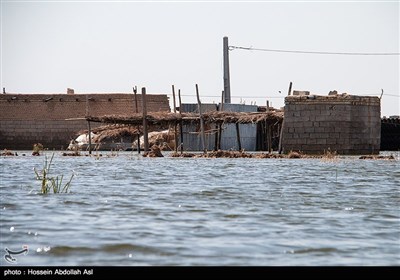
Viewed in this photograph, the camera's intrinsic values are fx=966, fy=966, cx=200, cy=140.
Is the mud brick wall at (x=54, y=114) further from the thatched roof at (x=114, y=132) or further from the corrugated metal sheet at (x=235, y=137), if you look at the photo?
the corrugated metal sheet at (x=235, y=137)

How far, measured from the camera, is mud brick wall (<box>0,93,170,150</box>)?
5331 cm

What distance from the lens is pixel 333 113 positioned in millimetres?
32812

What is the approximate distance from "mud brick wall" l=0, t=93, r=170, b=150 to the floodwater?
34.8 meters

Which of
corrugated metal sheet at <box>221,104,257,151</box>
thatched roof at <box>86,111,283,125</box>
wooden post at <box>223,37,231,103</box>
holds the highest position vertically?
wooden post at <box>223,37,231,103</box>

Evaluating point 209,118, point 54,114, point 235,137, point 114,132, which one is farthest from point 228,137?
point 54,114

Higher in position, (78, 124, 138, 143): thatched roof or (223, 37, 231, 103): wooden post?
(223, 37, 231, 103): wooden post

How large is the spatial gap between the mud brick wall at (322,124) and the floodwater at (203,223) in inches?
562

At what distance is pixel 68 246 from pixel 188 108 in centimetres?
3440

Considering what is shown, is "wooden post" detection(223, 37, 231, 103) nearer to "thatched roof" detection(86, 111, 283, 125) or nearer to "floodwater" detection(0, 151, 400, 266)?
"thatched roof" detection(86, 111, 283, 125)

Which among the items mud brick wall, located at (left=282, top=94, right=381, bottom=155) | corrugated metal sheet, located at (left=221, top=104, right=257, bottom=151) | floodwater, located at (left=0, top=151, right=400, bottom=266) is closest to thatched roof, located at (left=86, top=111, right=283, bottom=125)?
mud brick wall, located at (left=282, top=94, right=381, bottom=155)

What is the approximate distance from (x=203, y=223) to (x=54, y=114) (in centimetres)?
4399

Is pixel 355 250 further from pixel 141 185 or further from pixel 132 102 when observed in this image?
pixel 132 102

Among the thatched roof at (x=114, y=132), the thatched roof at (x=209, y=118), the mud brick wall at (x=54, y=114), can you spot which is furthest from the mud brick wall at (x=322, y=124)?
the mud brick wall at (x=54, y=114)
